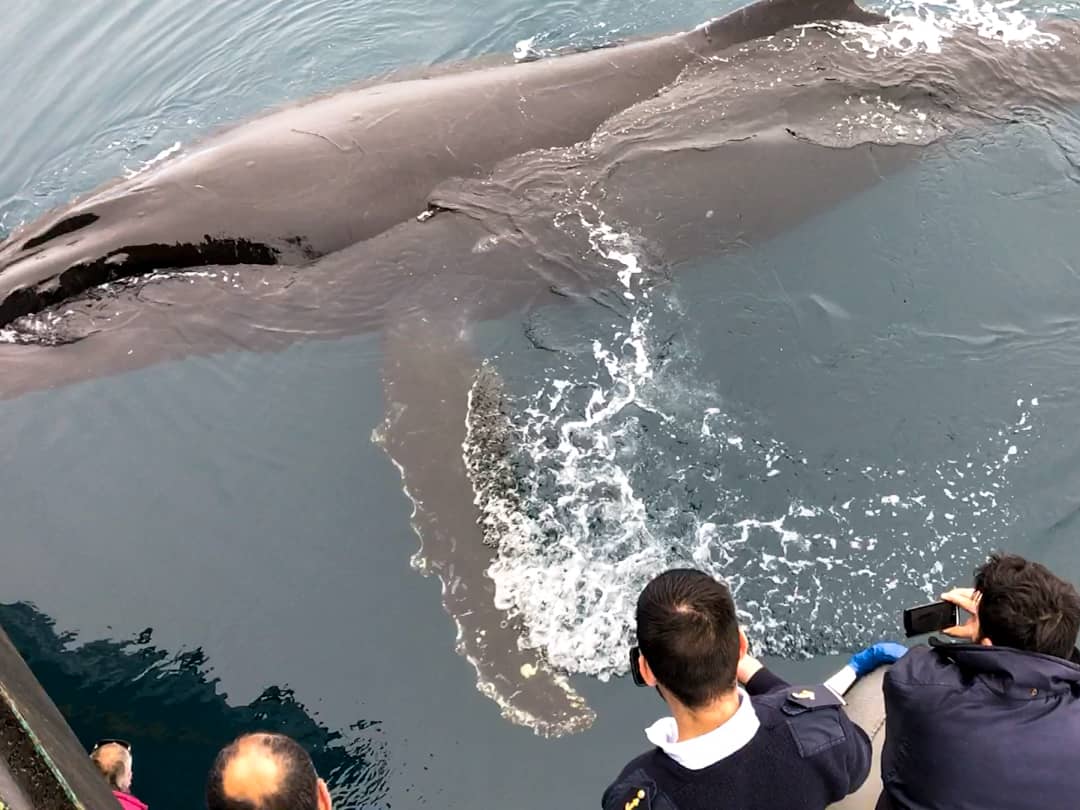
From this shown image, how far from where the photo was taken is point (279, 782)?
3.44 metres

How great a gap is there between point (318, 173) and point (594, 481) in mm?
3578

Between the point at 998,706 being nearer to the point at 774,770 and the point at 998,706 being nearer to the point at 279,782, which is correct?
the point at 774,770

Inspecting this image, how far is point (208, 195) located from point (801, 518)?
5471mm

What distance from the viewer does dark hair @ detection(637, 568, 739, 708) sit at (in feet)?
10.4

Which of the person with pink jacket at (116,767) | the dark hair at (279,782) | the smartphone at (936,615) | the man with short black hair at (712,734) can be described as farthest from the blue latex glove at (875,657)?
the person with pink jacket at (116,767)

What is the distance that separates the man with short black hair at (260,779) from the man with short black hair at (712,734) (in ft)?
3.97

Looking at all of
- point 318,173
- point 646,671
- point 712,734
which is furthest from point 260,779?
point 318,173

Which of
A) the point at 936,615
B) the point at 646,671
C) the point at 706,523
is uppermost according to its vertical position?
the point at 646,671

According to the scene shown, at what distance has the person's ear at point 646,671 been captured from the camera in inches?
130

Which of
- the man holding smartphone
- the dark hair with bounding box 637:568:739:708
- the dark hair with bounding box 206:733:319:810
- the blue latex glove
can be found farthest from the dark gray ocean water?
the dark hair with bounding box 637:568:739:708

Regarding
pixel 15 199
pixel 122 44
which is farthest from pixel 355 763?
pixel 122 44

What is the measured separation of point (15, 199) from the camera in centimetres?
1041

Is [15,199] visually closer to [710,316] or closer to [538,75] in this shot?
[538,75]

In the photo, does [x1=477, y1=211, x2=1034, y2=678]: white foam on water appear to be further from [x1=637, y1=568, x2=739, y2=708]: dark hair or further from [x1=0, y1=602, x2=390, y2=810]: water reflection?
[x1=637, y1=568, x2=739, y2=708]: dark hair
